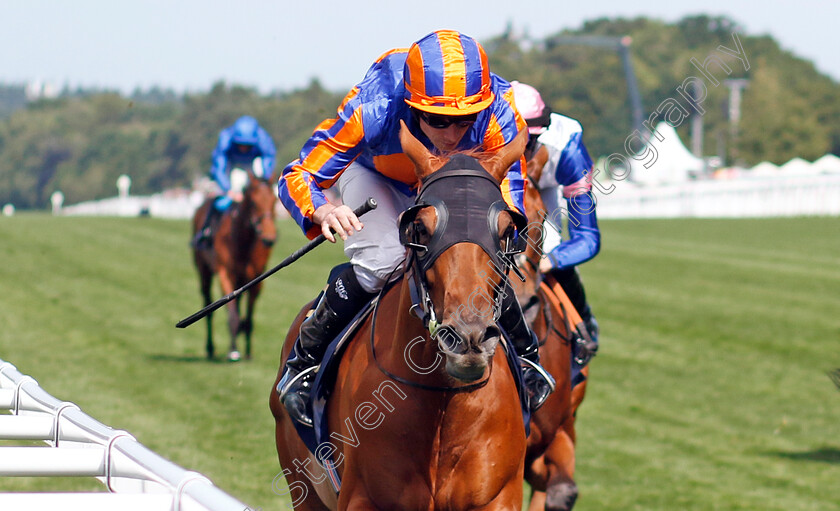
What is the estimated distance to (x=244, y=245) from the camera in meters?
11.2

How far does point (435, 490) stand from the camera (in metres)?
3.08

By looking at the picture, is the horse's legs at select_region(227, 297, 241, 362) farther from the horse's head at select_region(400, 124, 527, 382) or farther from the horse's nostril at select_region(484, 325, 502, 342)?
the horse's nostril at select_region(484, 325, 502, 342)

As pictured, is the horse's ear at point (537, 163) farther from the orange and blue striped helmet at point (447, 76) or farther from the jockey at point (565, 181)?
the orange and blue striped helmet at point (447, 76)

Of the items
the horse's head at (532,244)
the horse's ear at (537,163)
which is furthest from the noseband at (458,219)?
the horse's ear at (537,163)

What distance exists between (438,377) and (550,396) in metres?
2.26

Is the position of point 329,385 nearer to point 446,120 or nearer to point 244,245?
point 446,120

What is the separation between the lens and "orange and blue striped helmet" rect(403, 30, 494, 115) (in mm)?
3201

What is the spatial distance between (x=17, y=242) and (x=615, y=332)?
42.9ft

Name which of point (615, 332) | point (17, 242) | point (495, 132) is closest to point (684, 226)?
point (615, 332)

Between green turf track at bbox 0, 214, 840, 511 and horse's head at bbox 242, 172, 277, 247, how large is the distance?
138cm

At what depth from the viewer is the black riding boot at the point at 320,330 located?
12.5ft

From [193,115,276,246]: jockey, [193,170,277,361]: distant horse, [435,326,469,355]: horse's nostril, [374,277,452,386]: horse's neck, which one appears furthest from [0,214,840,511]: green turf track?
[435,326,469,355]: horse's nostril

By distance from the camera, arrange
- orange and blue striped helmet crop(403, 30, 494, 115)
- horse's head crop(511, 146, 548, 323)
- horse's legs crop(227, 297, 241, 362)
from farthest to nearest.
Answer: horse's legs crop(227, 297, 241, 362)
horse's head crop(511, 146, 548, 323)
orange and blue striped helmet crop(403, 30, 494, 115)

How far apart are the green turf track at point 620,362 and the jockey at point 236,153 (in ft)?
5.86
